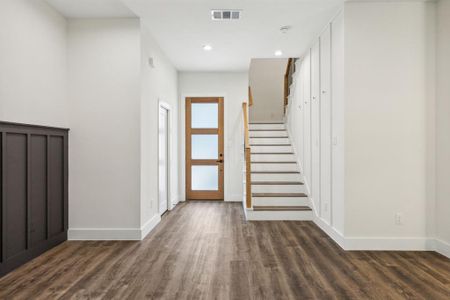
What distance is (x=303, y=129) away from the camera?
231 inches

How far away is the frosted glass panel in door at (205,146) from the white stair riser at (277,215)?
2186mm

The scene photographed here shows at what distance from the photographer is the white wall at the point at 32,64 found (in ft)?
10.0

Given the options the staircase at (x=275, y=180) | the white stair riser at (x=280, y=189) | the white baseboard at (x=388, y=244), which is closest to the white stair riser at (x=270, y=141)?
the staircase at (x=275, y=180)

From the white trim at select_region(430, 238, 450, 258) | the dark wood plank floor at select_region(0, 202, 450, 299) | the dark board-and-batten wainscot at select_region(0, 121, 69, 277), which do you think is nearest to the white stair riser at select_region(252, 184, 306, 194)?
the dark wood plank floor at select_region(0, 202, 450, 299)

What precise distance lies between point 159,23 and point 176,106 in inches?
107

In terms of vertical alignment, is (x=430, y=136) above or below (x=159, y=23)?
below

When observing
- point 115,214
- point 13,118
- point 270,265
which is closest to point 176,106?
point 115,214

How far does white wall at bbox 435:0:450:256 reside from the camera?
11.4ft

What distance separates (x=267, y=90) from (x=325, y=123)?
5159 millimetres

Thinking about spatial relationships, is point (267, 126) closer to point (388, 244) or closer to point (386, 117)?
point (386, 117)

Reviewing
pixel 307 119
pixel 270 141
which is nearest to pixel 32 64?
pixel 307 119

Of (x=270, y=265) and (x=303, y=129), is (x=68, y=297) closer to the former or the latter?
(x=270, y=265)

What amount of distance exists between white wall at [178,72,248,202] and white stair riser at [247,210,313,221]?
1788mm

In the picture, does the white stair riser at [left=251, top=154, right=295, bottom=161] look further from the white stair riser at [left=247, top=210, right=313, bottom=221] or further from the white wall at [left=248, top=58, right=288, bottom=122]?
the white wall at [left=248, top=58, right=288, bottom=122]
